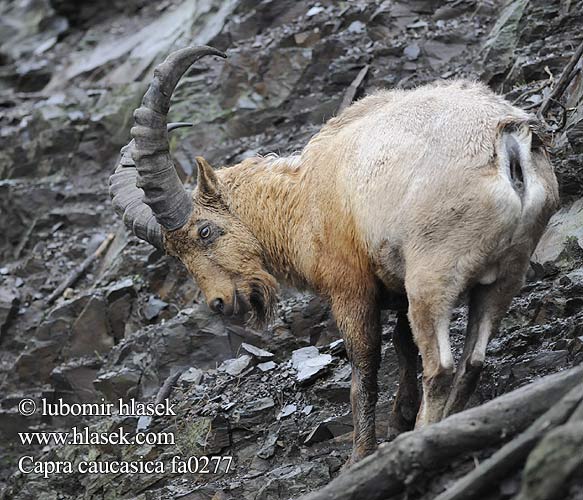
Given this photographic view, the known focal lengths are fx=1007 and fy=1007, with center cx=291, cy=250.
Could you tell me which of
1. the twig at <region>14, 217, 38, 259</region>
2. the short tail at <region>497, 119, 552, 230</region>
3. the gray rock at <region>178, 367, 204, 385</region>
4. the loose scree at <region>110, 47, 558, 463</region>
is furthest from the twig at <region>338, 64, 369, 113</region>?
the short tail at <region>497, 119, 552, 230</region>

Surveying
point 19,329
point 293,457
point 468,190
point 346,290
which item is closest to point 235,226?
point 346,290

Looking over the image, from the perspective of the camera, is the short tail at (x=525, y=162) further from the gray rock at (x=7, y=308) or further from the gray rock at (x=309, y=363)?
the gray rock at (x=7, y=308)

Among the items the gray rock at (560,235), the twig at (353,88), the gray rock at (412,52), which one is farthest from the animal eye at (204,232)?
the gray rock at (412,52)

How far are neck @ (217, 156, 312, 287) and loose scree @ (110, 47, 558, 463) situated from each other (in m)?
0.02

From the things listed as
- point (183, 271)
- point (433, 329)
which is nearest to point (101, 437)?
point (183, 271)

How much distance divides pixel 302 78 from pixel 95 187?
454 cm

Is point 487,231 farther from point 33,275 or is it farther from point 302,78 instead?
point 33,275

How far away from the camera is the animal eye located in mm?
10070

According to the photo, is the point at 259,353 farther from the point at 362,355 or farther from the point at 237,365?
the point at 362,355

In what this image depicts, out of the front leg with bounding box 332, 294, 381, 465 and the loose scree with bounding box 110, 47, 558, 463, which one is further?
the front leg with bounding box 332, 294, 381, 465

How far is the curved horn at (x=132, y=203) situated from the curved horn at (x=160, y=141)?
15.5 inches

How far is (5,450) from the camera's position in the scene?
46.9 feet

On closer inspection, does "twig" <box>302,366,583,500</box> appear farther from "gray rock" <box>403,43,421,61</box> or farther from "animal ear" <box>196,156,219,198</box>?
"gray rock" <box>403,43,421,61</box>

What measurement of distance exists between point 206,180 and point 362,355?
251cm
